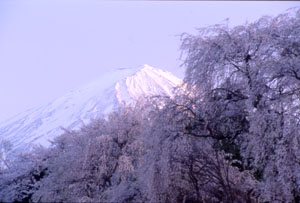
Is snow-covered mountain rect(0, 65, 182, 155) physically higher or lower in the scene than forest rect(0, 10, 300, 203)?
higher

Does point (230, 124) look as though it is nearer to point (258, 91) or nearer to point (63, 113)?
point (258, 91)

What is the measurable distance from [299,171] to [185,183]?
319 centimetres

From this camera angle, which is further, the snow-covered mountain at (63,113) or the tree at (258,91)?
the snow-covered mountain at (63,113)

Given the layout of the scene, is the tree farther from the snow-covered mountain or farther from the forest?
the snow-covered mountain

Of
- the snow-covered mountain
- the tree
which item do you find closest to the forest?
the tree

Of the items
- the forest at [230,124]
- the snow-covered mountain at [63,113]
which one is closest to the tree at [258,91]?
the forest at [230,124]

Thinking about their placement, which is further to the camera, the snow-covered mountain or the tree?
the snow-covered mountain

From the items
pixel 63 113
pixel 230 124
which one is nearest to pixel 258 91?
pixel 230 124

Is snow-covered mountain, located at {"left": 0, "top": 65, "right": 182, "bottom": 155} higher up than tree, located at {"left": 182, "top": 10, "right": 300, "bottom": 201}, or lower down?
higher up

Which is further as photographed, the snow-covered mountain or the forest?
the snow-covered mountain

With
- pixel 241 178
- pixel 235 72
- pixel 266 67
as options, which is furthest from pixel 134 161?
pixel 266 67

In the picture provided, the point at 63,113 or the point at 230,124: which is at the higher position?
the point at 63,113

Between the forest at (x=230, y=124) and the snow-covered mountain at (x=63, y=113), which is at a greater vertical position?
the snow-covered mountain at (x=63, y=113)

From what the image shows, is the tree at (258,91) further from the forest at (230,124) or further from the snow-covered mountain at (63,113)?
the snow-covered mountain at (63,113)
